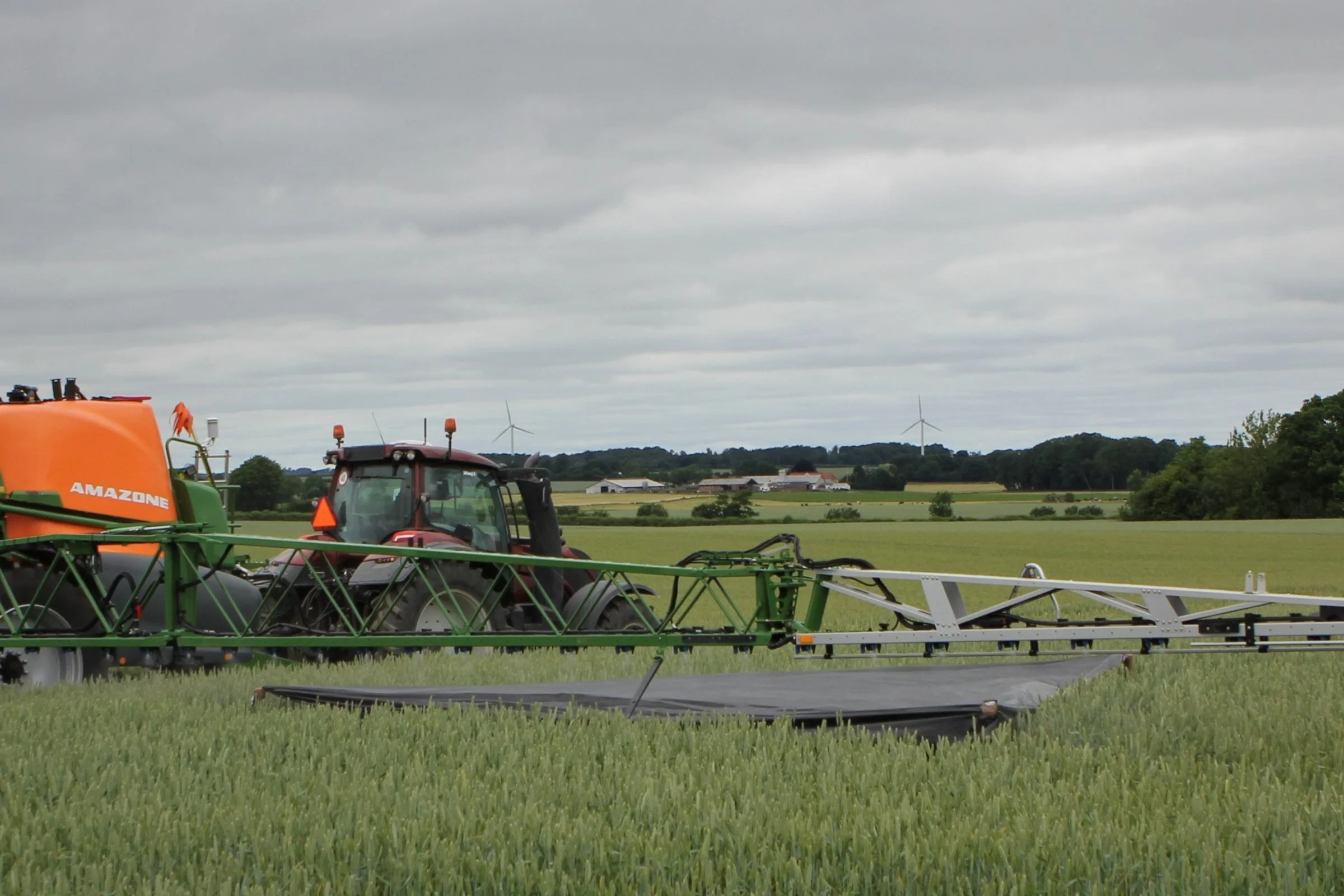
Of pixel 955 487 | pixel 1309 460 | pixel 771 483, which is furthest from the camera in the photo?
pixel 1309 460

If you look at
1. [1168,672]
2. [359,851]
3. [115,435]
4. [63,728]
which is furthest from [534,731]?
[115,435]

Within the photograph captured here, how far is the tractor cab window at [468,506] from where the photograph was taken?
35.3ft

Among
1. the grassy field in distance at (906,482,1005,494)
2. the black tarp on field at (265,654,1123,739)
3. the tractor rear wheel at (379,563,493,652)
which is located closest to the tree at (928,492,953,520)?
the grassy field in distance at (906,482,1005,494)

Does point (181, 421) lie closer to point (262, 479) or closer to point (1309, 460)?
point (262, 479)

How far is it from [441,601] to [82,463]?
3304mm

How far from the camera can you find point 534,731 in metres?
6.38

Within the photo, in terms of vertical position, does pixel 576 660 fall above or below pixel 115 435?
below

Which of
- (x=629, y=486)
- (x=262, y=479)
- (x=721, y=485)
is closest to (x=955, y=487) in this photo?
(x=721, y=485)

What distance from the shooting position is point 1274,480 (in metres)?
67.6

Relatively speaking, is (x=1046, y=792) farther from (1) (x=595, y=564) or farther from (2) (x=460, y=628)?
(2) (x=460, y=628)

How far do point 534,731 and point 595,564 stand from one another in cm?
164

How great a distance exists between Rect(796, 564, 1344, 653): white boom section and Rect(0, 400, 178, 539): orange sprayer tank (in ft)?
19.5

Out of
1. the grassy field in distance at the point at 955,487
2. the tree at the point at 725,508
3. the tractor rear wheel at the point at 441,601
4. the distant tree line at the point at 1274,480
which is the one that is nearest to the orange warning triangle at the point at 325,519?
the tractor rear wheel at the point at 441,601

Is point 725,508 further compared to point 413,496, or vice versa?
point 725,508
